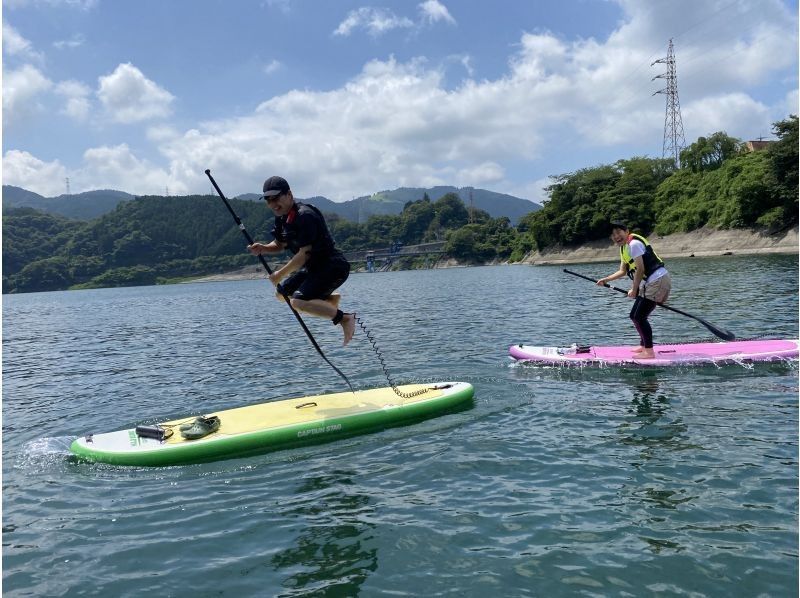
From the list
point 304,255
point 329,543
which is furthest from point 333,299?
point 329,543

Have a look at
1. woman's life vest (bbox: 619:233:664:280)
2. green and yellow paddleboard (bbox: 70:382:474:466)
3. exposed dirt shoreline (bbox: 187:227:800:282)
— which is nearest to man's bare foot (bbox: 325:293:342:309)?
green and yellow paddleboard (bbox: 70:382:474:466)

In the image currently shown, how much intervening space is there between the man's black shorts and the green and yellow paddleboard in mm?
2138

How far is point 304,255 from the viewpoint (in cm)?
927

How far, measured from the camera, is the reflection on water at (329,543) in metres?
5.47

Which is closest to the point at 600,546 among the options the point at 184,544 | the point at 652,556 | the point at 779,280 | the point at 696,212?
the point at 652,556

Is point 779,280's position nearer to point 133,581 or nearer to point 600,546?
point 600,546

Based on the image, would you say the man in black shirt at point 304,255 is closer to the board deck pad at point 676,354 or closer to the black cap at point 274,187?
the black cap at point 274,187

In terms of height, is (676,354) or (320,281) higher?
(320,281)

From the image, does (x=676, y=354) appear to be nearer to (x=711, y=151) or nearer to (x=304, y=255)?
(x=304, y=255)

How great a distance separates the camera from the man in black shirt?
29.9 feet

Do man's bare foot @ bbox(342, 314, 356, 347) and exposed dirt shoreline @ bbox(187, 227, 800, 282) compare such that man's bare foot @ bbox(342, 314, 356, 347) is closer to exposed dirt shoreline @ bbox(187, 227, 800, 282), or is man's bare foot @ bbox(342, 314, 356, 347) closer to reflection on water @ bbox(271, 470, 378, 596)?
reflection on water @ bbox(271, 470, 378, 596)

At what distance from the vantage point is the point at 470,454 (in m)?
8.61

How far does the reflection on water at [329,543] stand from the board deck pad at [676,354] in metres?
7.93

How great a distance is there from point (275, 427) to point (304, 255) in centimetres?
289
